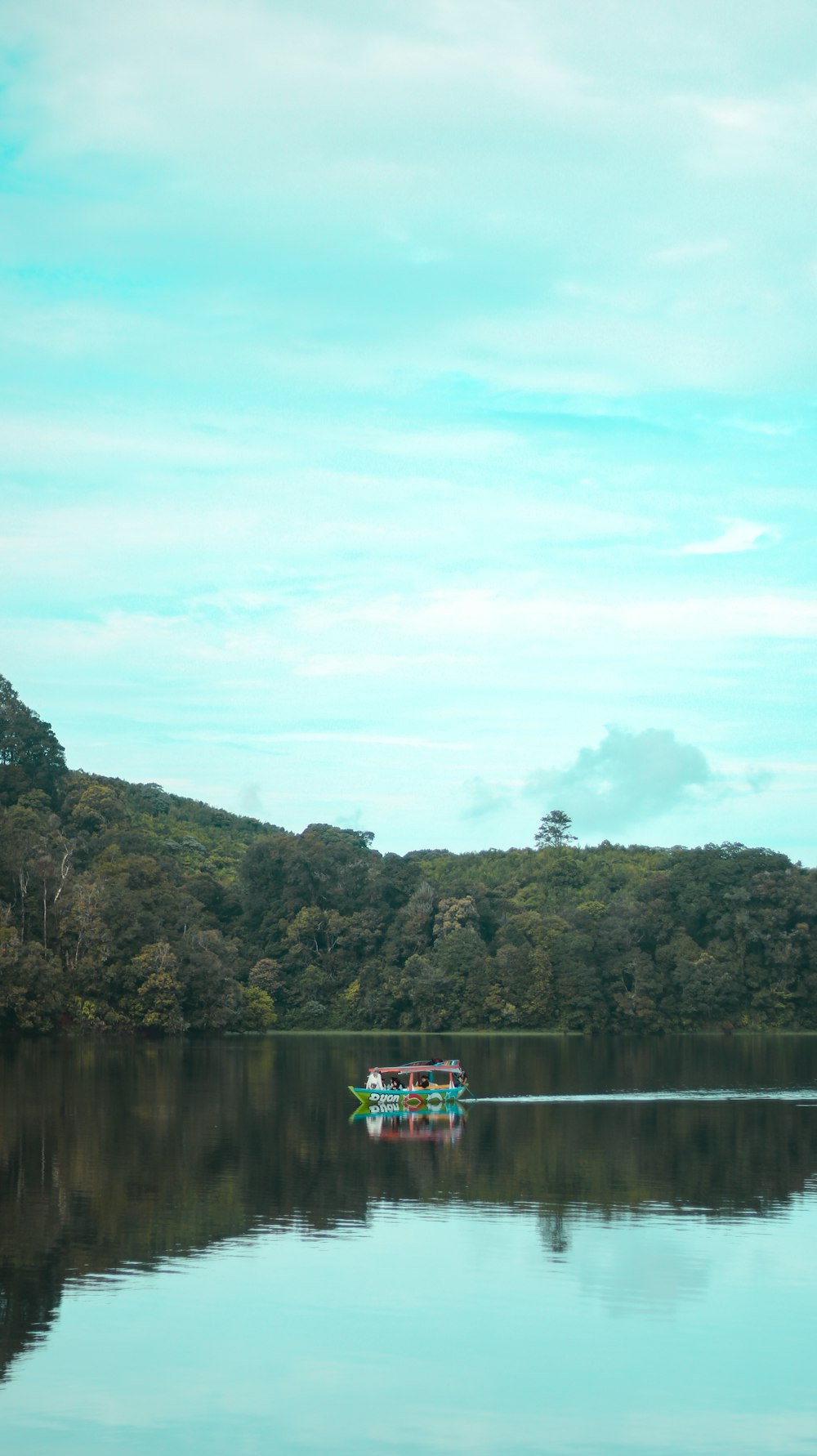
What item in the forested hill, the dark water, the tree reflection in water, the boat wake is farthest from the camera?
the forested hill

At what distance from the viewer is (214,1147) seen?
38.9 metres

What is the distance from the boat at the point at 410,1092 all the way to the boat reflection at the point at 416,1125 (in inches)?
15.7

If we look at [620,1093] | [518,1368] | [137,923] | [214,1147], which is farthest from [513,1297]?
[137,923]

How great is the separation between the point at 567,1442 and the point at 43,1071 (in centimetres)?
5085

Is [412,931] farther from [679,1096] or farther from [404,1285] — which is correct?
[404,1285]

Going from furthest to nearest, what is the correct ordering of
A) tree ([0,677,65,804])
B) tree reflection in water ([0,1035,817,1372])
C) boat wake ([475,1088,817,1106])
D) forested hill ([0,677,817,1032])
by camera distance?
tree ([0,677,65,804]) < forested hill ([0,677,817,1032]) < boat wake ([475,1088,817,1106]) < tree reflection in water ([0,1035,817,1372])

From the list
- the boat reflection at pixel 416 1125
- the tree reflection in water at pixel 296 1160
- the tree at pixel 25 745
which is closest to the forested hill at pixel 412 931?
the tree at pixel 25 745

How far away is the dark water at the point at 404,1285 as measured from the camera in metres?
17.3

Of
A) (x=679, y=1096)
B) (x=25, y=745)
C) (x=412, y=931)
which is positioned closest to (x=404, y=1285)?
(x=679, y=1096)

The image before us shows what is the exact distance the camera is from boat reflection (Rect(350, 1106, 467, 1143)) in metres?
45.8

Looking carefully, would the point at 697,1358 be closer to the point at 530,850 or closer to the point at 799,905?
the point at 799,905

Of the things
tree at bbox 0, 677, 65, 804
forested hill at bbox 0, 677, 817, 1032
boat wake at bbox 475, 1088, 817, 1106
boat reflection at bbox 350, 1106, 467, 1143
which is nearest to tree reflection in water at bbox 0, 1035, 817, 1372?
boat reflection at bbox 350, 1106, 467, 1143

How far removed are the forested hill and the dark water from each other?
5990cm

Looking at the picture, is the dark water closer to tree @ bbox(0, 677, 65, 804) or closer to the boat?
the boat
